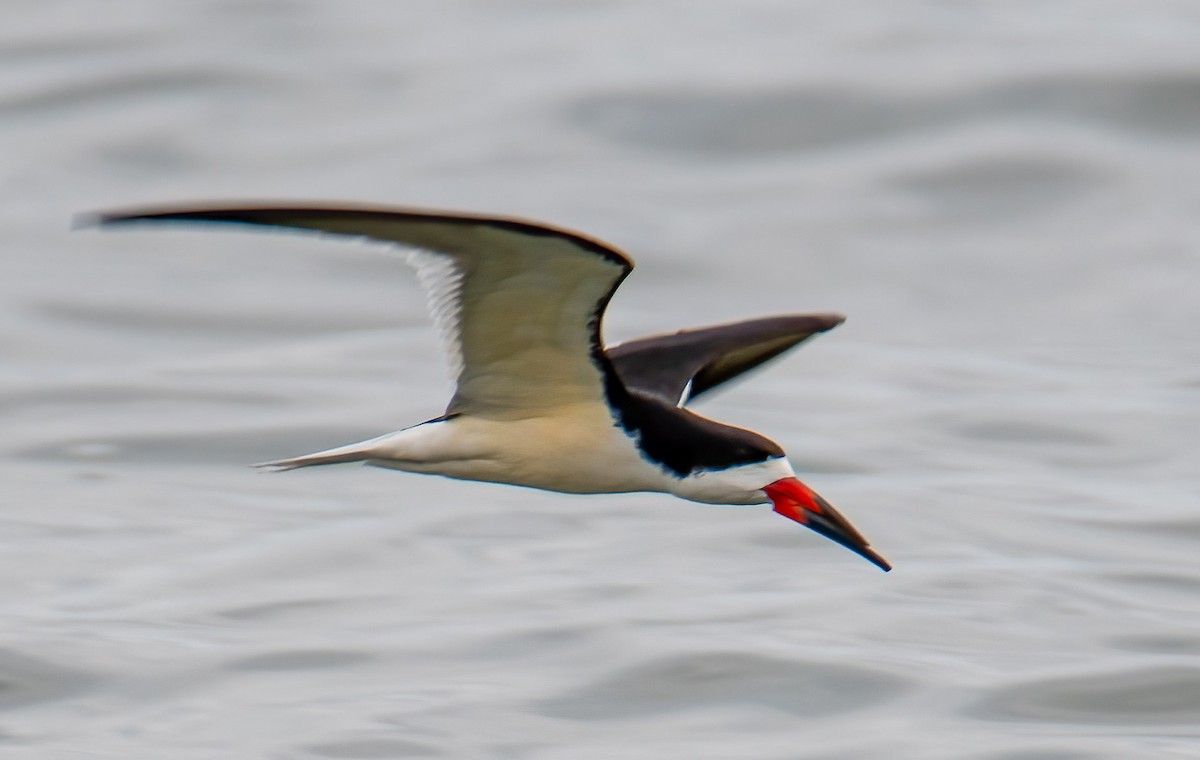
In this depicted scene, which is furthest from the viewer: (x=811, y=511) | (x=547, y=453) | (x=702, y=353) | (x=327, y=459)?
(x=702, y=353)

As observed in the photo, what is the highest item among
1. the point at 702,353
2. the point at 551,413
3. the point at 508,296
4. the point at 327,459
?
the point at 702,353

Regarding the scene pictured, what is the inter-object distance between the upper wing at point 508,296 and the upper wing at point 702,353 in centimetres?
105

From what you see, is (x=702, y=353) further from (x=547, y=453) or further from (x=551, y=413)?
(x=547, y=453)

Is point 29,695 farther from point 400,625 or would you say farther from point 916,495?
point 916,495

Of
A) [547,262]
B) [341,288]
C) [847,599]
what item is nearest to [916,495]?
[847,599]

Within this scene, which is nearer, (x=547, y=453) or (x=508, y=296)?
(x=508, y=296)

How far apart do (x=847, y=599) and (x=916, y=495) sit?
295 centimetres

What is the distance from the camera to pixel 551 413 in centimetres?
796

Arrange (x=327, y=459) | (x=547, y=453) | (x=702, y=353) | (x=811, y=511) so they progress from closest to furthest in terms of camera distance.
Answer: (x=327, y=459) < (x=547, y=453) < (x=811, y=511) < (x=702, y=353)

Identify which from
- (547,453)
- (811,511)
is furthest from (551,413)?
(811,511)

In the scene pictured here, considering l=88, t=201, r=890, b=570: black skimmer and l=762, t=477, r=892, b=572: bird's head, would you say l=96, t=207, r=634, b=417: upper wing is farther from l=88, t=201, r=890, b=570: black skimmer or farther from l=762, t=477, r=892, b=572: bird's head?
l=762, t=477, r=892, b=572: bird's head

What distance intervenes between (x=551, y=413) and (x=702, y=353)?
1446 mm

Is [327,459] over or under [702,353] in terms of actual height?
under

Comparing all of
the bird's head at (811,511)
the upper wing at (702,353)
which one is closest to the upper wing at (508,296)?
the bird's head at (811,511)
